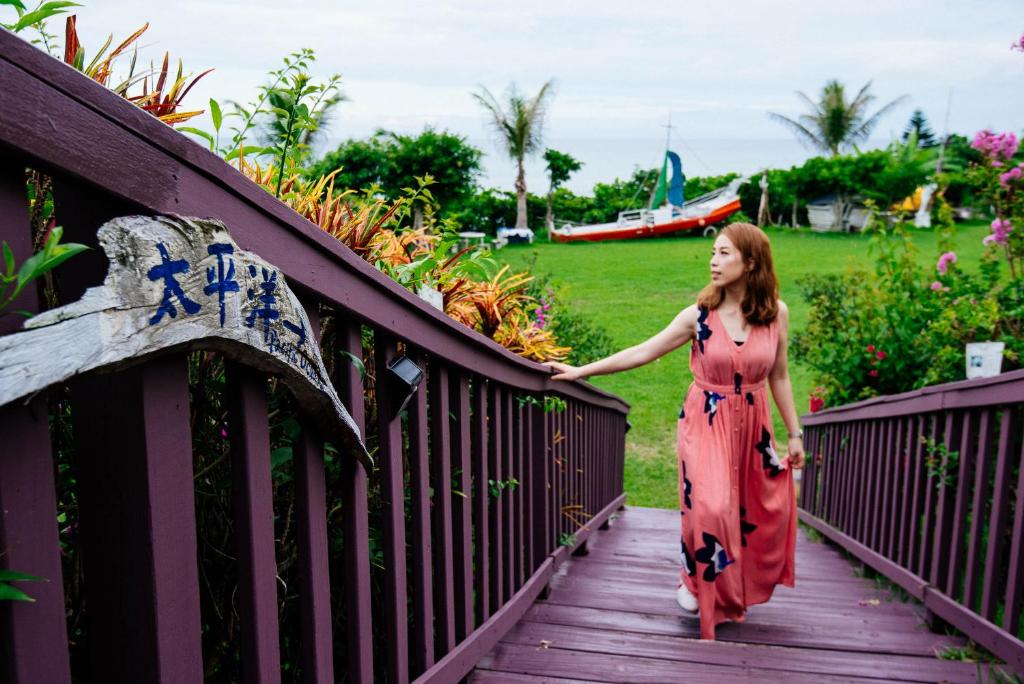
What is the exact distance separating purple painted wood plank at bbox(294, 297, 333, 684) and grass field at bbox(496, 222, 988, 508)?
3.94 metres

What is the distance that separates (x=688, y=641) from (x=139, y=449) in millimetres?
2457

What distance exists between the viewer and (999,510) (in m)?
2.80

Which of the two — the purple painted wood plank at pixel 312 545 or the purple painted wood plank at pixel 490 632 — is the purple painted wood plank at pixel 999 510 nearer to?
the purple painted wood plank at pixel 490 632

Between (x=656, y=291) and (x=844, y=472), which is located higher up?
(x=656, y=291)

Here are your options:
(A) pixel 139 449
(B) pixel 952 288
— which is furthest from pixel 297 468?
(B) pixel 952 288

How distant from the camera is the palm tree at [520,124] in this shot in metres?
26.2

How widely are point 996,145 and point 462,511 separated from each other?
459 centimetres

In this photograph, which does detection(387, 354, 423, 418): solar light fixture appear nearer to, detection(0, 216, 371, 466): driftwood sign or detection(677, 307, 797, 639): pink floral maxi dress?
detection(0, 216, 371, 466): driftwood sign

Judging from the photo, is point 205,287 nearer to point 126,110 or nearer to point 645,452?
point 126,110

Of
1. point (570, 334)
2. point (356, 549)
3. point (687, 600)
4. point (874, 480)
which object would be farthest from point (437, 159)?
point (356, 549)

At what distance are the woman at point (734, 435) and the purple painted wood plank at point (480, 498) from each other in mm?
1025

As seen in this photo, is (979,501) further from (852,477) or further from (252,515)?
(252,515)

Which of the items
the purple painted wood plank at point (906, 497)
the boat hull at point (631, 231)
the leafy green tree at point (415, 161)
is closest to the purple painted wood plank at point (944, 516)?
the purple painted wood plank at point (906, 497)

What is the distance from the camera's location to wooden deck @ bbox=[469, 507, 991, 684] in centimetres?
269
